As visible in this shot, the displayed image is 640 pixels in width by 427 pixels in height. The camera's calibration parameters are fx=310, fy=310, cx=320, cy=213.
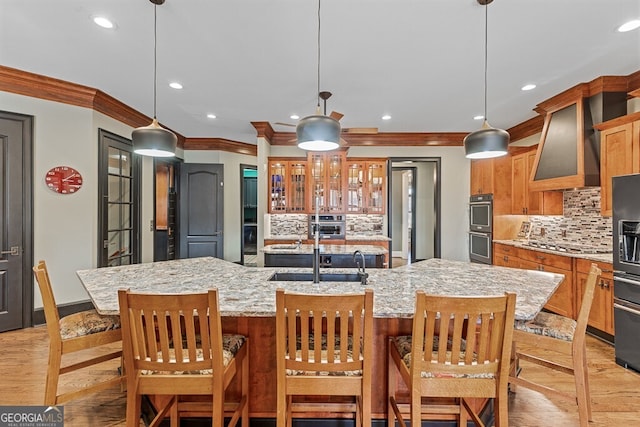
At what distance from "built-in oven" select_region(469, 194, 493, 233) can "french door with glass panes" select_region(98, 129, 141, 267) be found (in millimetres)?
5483

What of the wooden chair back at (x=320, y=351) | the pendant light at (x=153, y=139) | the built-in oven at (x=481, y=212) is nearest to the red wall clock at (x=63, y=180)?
the pendant light at (x=153, y=139)

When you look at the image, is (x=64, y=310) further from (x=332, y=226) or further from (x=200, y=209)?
(x=332, y=226)

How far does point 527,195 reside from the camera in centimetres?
459

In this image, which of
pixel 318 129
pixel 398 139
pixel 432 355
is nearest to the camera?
pixel 432 355

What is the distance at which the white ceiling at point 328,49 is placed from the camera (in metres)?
2.24

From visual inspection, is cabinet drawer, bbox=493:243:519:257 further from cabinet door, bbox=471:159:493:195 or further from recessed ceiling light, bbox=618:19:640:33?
recessed ceiling light, bbox=618:19:640:33

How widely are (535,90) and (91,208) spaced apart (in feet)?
17.9

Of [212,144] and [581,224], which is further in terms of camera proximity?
[212,144]

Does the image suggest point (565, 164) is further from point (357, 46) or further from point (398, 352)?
point (398, 352)

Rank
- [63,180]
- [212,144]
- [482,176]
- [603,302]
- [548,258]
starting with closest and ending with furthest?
1. [603,302]
2. [63,180]
3. [548,258]
4. [482,176]
5. [212,144]

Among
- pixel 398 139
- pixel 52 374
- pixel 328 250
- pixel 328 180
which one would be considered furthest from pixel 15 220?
pixel 398 139

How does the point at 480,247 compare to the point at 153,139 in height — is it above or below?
below

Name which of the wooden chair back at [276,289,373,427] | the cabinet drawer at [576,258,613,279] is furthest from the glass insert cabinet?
the wooden chair back at [276,289,373,427]

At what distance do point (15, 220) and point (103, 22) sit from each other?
2422 mm
